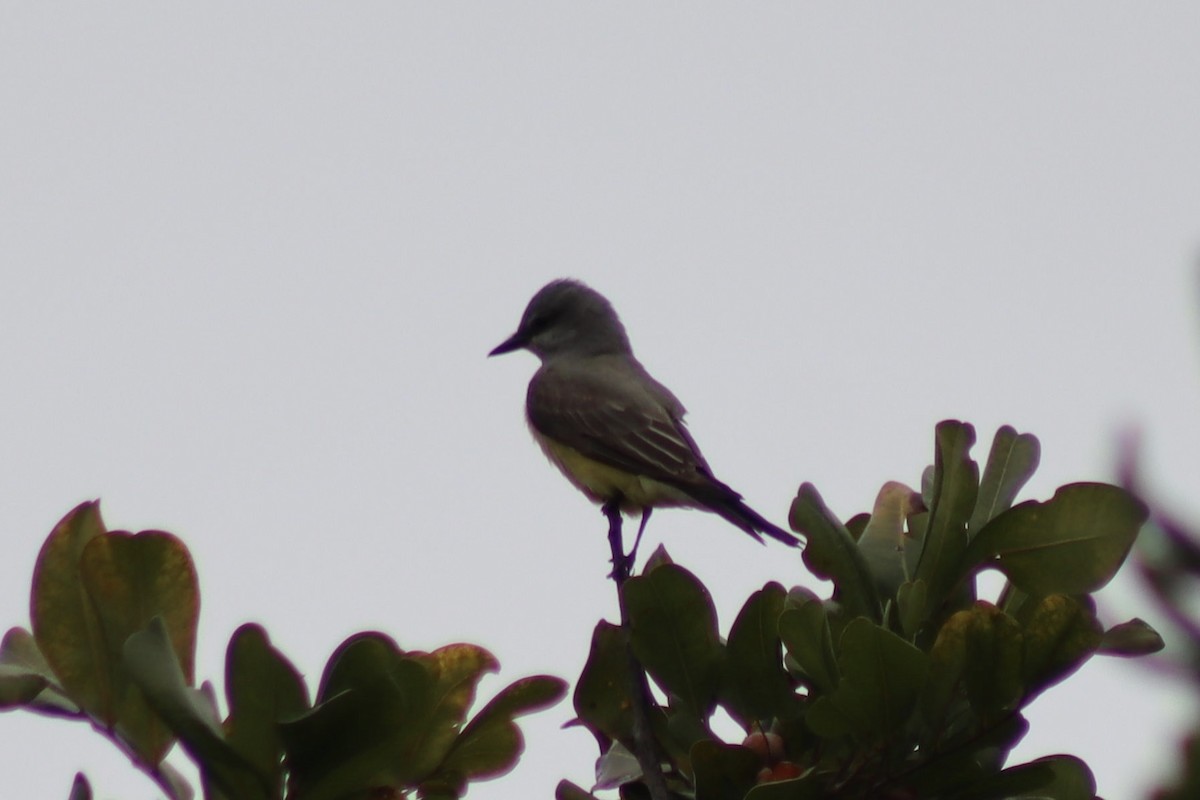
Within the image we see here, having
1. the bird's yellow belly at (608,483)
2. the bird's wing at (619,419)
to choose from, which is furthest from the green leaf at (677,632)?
the bird's yellow belly at (608,483)

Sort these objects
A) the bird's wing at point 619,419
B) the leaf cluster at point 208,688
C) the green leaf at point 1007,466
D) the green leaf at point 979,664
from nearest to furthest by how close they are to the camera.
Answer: the leaf cluster at point 208,688, the green leaf at point 979,664, the green leaf at point 1007,466, the bird's wing at point 619,419

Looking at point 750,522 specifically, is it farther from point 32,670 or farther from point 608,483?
point 32,670

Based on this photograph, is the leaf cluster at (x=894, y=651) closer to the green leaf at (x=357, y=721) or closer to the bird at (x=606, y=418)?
the green leaf at (x=357, y=721)

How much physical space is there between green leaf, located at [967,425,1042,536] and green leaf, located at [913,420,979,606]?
10 cm

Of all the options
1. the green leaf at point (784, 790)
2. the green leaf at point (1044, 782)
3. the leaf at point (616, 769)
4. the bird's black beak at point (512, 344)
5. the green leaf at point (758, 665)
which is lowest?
the green leaf at point (1044, 782)

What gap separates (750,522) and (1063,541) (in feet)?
10.2

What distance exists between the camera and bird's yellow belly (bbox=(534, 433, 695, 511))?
648cm

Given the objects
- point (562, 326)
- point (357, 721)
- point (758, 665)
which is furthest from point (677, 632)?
point (562, 326)

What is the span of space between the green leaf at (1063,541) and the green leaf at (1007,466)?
13 centimetres

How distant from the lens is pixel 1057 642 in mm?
2398

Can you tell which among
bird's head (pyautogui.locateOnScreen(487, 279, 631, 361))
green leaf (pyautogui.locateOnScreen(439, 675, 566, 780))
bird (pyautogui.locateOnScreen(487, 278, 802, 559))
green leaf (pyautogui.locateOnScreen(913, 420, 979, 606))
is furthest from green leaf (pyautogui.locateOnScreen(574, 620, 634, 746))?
bird's head (pyautogui.locateOnScreen(487, 279, 631, 361))

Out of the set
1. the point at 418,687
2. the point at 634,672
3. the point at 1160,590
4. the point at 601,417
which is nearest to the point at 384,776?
the point at 418,687

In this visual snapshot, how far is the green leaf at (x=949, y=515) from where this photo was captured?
2730 mm

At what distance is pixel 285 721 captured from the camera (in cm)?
228
